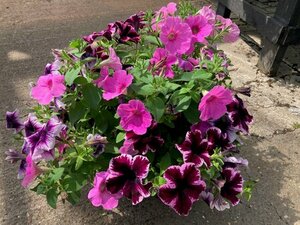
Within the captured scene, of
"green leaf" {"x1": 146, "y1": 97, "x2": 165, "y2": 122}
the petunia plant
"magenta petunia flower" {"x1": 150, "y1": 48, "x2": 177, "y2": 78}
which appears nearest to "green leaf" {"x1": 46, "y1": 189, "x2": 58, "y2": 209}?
the petunia plant

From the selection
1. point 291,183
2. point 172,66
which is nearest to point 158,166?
point 172,66

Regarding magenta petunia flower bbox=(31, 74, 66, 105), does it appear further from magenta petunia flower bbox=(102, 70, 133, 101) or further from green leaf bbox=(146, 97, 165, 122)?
green leaf bbox=(146, 97, 165, 122)

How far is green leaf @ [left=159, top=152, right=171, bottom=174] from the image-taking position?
1624 millimetres

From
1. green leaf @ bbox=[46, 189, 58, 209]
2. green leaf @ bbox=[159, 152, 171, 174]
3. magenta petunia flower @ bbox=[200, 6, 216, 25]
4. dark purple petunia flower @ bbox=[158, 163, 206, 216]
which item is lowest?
green leaf @ bbox=[46, 189, 58, 209]

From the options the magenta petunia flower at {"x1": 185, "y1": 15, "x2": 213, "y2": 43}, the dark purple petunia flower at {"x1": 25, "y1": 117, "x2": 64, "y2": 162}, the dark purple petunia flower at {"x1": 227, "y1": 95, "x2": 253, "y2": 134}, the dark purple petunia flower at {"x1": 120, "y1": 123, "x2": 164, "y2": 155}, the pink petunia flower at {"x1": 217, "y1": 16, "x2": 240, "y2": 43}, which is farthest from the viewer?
the pink petunia flower at {"x1": 217, "y1": 16, "x2": 240, "y2": 43}

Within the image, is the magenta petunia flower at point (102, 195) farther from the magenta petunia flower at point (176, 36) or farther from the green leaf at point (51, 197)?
the magenta petunia flower at point (176, 36)

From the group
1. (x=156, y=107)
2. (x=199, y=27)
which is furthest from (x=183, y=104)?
(x=199, y=27)

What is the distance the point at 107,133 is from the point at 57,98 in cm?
27

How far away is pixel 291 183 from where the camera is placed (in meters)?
2.33

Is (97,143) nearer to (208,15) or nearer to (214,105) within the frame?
(214,105)

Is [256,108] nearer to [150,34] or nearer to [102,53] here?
[150,34]

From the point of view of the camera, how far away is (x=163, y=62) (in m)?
1.66

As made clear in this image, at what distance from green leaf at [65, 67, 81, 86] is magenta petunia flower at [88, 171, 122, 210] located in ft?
1.26

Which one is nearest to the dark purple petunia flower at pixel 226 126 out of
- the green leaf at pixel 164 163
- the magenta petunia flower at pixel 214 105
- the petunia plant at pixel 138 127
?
the petunia plant at pixel 138 127
